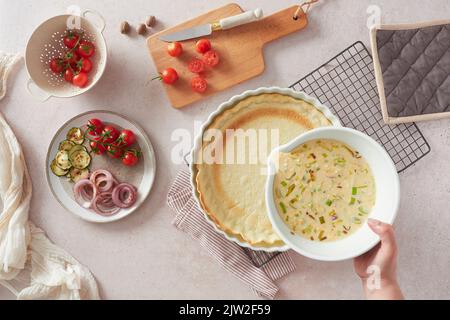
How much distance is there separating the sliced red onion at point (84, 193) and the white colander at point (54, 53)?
0.34m

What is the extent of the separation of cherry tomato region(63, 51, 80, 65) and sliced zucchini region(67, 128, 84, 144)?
26 cm

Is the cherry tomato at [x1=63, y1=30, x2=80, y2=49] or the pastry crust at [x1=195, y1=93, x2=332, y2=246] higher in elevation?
the cherry tomato at [x1=63, y1=30, x2=80, y2=49]

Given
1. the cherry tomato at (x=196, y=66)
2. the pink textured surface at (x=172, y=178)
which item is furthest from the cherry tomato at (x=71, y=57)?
the cherry tomato at (x=196, y=66)

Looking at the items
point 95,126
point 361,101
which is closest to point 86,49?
point 95,126

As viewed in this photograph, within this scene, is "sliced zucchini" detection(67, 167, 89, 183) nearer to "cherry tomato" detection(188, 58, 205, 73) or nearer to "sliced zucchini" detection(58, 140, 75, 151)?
"sliced zucchini" detection(58, 140, 75, 151)

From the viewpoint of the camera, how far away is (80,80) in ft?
5.96

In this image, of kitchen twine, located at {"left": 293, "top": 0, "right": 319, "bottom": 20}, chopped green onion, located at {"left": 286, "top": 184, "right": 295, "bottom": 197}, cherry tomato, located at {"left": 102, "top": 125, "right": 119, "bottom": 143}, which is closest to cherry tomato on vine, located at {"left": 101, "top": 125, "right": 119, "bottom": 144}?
cherry tomato, located at {"left": 102, "top": 125, "right": 119, "bottom": 143}

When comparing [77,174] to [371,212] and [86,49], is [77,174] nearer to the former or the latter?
[86,49]

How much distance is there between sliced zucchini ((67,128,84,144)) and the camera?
6.05 feet

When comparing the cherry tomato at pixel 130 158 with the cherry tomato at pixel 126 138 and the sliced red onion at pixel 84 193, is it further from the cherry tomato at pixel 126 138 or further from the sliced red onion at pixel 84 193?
the sliced red onion at pixel 84 193

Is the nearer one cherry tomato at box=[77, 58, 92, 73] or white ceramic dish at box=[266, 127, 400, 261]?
white ceramic dish at box=[266, 127, 400, 261]

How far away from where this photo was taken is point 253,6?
6.19 feet
